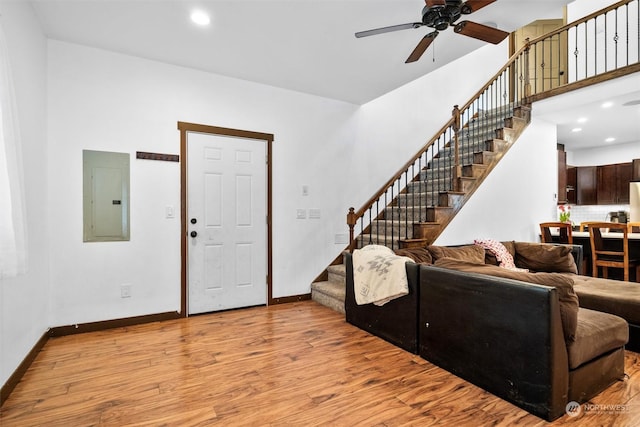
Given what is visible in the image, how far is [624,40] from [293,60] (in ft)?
17.7

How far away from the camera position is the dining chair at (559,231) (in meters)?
4.84

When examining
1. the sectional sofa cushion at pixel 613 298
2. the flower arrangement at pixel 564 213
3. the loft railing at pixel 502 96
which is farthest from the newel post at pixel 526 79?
the sectional sofa cushion at pixel 613 298

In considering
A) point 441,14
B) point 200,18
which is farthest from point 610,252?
point 200,18

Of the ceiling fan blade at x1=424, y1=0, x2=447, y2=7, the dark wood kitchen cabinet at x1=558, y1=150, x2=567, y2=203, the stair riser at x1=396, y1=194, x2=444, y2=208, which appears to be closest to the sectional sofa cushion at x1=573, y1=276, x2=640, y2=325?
the stair riser at x1=396, y1=194, x2=444, y2=208

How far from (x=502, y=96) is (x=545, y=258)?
3598 millimetres

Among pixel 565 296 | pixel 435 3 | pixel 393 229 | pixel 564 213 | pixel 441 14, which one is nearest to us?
pixel 565 296

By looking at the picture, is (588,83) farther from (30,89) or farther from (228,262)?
(30,89)

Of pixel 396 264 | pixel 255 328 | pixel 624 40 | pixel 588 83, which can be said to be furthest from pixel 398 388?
pixel 624 40

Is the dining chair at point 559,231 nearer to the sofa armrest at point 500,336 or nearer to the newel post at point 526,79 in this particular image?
the newel post at point 526,79

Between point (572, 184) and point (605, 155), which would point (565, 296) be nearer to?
point (572, 184)

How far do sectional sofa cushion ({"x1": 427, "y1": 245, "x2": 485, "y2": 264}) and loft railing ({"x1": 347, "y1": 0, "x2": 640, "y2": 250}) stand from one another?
21.4 inches

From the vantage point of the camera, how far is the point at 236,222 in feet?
13.4

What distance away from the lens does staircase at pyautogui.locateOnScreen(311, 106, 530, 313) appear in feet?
13.7

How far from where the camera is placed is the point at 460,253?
3930mm
